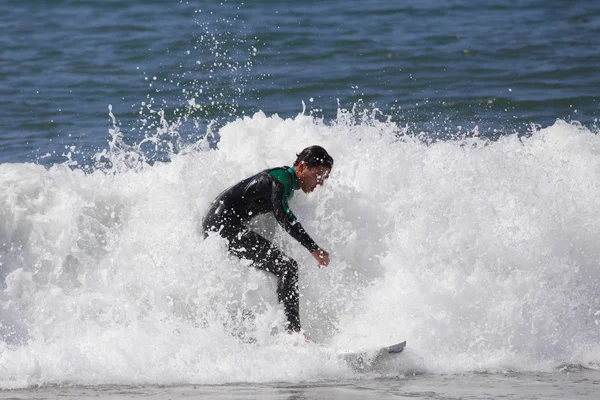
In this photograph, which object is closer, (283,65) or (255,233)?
(255,233)

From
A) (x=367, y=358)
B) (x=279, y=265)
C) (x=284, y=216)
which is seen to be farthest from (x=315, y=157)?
(x=367, y=358)

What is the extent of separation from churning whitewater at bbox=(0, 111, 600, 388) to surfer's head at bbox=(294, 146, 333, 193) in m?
0.86

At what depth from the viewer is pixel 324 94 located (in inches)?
566

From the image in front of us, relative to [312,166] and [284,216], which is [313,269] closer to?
[284,216]

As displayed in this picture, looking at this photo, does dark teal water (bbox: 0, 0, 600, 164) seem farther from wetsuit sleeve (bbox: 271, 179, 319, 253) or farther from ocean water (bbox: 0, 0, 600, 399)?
wetsuit sleeve (bbox: 271, 179, 319, 253)

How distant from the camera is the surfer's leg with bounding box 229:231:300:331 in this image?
7.48 metres

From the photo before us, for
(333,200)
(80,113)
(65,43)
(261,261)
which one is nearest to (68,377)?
(261,261)

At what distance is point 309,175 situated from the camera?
24.2 ft

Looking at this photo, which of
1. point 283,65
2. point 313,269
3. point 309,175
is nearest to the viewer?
point 309,175

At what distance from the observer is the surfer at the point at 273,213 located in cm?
736

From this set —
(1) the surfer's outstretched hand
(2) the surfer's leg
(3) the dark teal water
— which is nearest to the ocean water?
(2) the surfer's leg

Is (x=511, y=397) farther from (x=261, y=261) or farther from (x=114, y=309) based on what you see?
(x=114, y=309)

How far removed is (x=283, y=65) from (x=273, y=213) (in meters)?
8.52

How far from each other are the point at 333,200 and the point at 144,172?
1.93m
